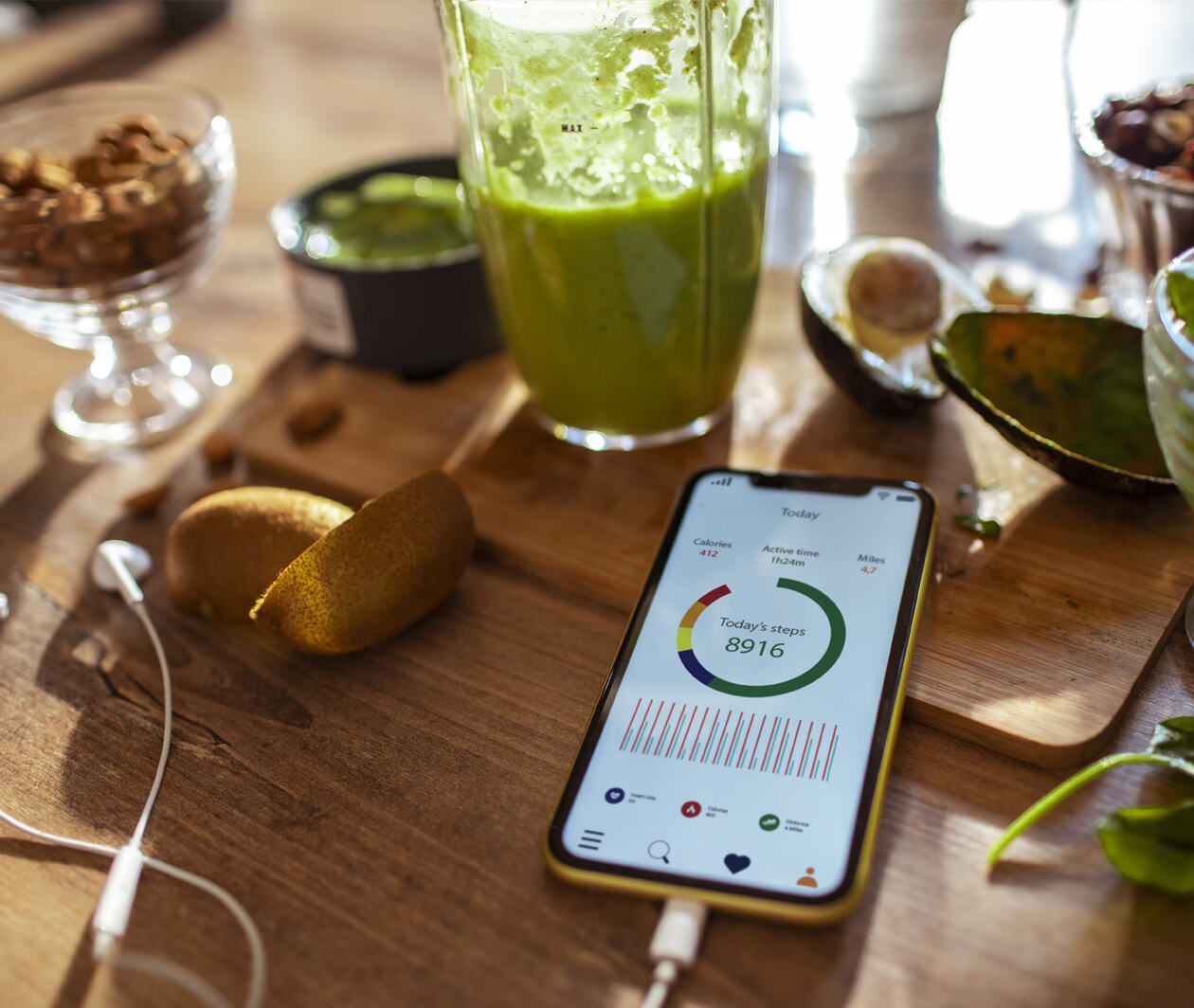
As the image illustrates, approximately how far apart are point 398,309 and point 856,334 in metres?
0.30

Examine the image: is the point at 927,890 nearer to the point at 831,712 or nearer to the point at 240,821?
the point at 831,712

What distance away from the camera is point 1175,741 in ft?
1.52

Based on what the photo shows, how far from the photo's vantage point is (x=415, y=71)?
1.31 m

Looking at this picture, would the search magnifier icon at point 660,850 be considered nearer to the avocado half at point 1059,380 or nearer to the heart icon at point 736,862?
the heart icon at point 736,862

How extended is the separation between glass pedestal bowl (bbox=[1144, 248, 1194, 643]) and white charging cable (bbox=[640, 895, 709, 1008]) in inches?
11.0

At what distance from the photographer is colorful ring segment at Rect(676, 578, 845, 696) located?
19.7 inches

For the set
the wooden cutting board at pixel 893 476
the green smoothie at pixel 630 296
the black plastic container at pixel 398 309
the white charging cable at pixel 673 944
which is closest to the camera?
the white charging cable at pixel 673 944

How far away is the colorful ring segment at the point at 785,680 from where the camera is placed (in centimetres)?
50

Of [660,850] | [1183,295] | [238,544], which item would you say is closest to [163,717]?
[238,544]

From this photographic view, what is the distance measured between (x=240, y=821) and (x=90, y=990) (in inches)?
3.4

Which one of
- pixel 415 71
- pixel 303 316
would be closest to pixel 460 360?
pixel 303 316

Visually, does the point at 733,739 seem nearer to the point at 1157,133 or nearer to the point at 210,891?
the point at 210,891

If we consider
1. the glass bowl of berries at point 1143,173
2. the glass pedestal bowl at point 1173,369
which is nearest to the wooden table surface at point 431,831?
the glass pedestal bowl at point 1173,369

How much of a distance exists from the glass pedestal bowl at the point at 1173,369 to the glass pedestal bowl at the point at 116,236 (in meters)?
0.57
